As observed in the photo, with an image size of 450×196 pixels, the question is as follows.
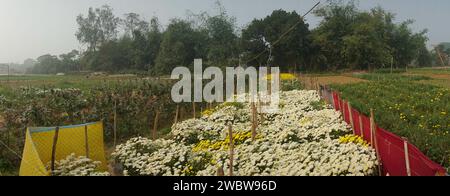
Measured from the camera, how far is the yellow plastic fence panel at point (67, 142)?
629 centimetres

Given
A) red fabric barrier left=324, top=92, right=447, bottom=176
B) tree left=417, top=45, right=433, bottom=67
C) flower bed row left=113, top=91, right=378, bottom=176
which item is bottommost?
flower bed row left=113, top=91, right=378, bottom=176

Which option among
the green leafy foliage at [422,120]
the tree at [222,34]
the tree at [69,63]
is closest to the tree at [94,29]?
the tree at [69,63]

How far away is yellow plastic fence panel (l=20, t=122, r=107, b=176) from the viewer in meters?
6.29

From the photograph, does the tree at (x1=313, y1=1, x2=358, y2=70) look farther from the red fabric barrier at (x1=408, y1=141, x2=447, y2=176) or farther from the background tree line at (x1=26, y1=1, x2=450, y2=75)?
the red fabric barrier at (x1=408, y1=141, x2=447, y2=176)

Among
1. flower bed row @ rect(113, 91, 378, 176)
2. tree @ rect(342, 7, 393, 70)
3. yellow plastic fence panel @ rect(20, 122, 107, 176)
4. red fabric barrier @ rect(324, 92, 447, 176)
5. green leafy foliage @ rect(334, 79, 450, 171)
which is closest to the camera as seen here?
red fabric barrier @ rect(324, 92, 447, 176)

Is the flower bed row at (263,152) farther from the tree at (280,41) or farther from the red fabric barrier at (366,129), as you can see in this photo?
the tree at (280,41)

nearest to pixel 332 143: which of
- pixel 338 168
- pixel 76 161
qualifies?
pixel 338 168

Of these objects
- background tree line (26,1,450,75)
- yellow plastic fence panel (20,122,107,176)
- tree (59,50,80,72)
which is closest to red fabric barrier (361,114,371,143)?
yellow plastic fence panel (20,122,107,176)

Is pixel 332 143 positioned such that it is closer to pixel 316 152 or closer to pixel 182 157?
pixel 316 152

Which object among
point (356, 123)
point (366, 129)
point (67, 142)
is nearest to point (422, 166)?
point (366, 129)

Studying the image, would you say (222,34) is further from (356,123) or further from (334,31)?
(356,123)

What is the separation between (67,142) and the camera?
6.73 metres
